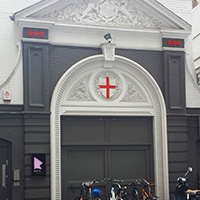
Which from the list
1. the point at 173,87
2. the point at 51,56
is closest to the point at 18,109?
the point at 51,56

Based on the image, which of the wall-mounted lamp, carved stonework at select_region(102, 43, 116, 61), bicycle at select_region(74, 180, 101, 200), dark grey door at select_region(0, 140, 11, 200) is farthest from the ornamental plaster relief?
bicycle at select_region(74, 180, 101, 200)

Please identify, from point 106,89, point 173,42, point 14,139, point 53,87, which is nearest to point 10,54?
point 53,87

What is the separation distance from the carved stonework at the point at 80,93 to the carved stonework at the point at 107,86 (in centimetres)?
36

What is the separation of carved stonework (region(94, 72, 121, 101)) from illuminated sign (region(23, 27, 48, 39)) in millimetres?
2163

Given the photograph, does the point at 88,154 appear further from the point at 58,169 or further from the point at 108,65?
the point at 108,65

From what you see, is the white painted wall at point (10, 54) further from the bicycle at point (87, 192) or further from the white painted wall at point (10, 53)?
the bicycle at point (87, 192)

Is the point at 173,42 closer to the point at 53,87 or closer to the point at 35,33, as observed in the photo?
the point at 53,87

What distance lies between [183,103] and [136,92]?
1592 millimetres

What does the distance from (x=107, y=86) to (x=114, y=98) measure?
0.44 metres

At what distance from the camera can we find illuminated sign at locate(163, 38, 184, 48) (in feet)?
50.1

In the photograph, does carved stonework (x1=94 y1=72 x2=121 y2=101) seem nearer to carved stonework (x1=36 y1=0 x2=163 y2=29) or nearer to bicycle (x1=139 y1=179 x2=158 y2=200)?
carved stonework (x1=36 y1=0 x2=163 y2=29)

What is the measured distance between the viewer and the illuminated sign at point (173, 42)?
50.1 feet

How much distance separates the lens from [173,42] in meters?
15.4

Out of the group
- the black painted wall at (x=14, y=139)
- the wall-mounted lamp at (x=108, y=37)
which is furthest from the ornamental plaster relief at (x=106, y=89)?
the black painted wall at (x=14, y=139)
